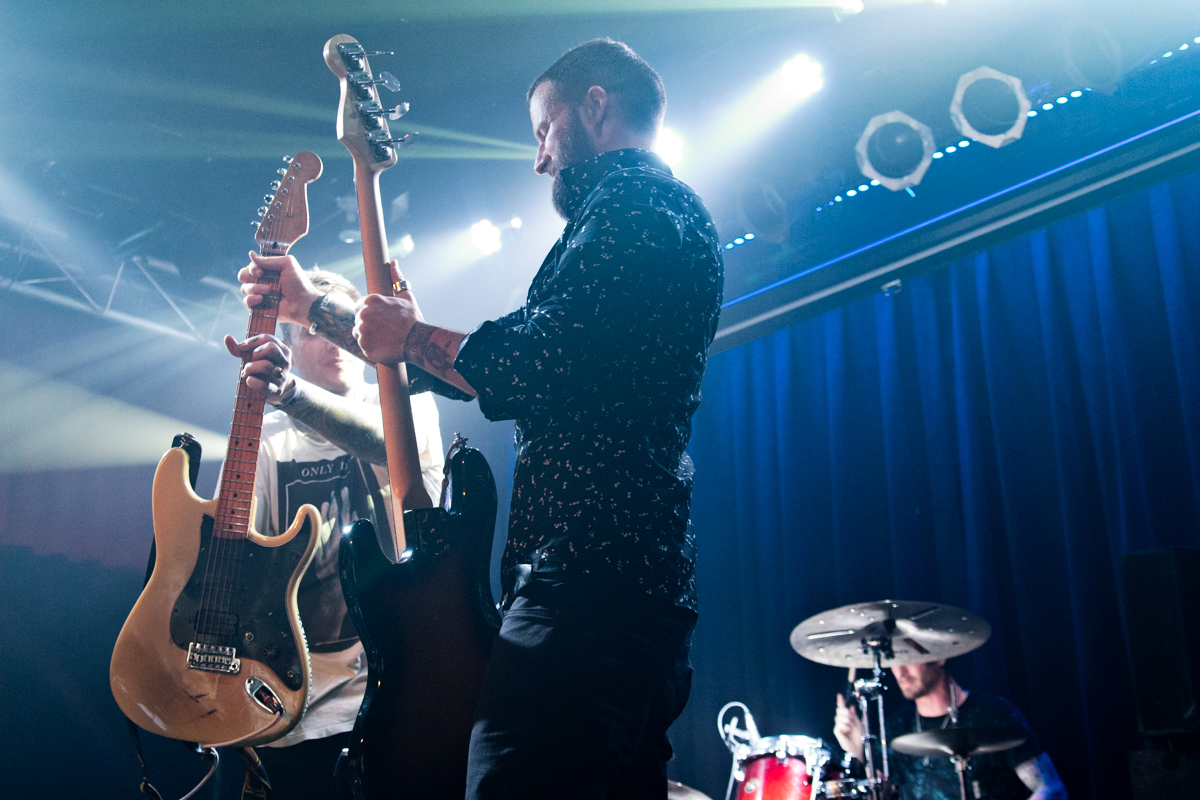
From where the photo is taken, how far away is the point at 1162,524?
3.39 m

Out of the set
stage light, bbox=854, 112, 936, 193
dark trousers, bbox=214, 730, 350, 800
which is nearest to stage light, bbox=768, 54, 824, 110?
stage light, bbox=854, 112, 936, 193

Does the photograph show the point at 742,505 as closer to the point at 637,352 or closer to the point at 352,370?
the point at 352,370

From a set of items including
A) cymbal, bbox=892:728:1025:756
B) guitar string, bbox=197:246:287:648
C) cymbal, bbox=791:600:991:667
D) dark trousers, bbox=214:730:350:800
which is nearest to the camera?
guitar string, bbox=197:246:287:648

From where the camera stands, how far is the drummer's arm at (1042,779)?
3219 mm

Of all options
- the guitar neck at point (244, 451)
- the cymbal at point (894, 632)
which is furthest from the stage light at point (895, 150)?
the guitar neck at point (244, 451)

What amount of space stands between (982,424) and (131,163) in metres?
5.29

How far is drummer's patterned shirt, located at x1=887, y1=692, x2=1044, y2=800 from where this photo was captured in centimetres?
344

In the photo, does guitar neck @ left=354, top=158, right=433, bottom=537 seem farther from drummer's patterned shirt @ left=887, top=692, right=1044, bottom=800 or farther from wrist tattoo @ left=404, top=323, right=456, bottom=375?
drummer's patterned shirt @ left=887, top=692, right=1044, bottom=800

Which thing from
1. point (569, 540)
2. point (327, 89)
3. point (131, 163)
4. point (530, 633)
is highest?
point (327, 89)

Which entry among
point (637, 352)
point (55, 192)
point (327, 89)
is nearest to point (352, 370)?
point (637, 352)

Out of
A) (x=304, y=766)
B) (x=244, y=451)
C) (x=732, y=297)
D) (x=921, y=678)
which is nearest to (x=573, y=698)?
(x=244, y=451)

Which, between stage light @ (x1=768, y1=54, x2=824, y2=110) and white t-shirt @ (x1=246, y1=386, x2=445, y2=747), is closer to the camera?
white t-shirt @ (x1=246, y1=386, x2=445, y2=747)

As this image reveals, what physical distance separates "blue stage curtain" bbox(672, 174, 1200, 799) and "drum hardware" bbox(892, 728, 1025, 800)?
0.54 m

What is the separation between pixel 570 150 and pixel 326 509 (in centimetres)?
137
